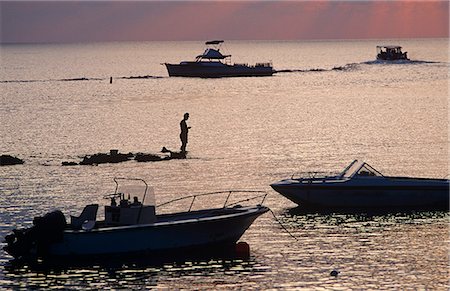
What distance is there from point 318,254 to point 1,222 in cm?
1223

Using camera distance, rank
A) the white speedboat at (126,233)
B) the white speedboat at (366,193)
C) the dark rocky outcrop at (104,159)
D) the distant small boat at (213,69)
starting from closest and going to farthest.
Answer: the white speedboat at (126,233) < the white speedboat at (366,193) < the dark rocky outcrop at (104,159) < the distant small boat at (213,69)

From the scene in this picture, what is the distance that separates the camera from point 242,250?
32.6 meters

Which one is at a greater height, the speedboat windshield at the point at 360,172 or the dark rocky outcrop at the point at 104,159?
the speedboat windshield at the point at 360,172

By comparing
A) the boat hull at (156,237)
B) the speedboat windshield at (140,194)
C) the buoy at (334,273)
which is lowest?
the buoy at (334,273)

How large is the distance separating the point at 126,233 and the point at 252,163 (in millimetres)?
22272

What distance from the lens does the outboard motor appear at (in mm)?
31484

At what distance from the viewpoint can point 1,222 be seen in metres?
37.5

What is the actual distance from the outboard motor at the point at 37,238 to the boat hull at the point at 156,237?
241mm

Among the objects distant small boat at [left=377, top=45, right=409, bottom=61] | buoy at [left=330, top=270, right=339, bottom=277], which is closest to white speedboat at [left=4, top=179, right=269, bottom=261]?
buoy at [left=330, top=270, right=339, bottom=277]

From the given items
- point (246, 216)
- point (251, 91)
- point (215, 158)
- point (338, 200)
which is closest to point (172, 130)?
point (215, 158)

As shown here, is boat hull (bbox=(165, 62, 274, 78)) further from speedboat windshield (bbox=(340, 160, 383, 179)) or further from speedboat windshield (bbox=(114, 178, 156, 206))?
speedboat windshield (bbox=(114, 178, 156, 206))

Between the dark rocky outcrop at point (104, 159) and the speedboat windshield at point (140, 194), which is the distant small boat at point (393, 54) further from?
the speedboat windshield at point (140, 194)

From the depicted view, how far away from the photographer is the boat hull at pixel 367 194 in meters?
39.7

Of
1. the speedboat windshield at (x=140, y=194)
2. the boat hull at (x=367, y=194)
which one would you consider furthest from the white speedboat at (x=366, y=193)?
the speedboat windshield at (x=140, y=194)
